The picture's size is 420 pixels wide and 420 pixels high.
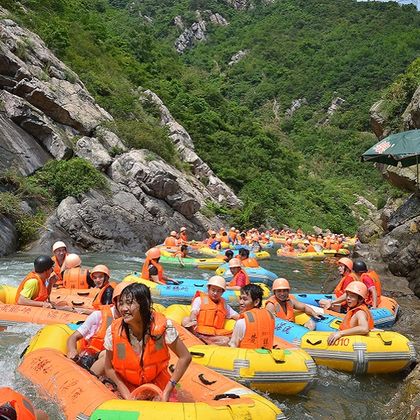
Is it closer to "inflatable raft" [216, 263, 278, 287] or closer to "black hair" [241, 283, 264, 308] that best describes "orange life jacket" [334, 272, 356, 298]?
"black hair" [241, 283, 264, 308]

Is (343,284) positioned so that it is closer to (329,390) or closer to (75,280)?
(329,390)

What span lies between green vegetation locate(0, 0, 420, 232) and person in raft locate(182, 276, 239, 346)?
38.9ft

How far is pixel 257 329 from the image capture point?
17.5 feet

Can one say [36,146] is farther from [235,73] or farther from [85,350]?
[235,73]

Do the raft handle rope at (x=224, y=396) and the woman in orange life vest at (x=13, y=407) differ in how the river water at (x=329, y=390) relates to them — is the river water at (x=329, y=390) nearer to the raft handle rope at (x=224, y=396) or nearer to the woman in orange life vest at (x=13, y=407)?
the raft handle rope at (x=224, y=396)

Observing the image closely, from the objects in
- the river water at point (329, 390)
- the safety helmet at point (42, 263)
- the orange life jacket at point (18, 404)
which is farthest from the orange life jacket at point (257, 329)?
the orange life jacket at point (18, 404)

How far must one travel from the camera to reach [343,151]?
62.2m

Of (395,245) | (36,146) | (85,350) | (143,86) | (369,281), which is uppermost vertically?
(143,86)

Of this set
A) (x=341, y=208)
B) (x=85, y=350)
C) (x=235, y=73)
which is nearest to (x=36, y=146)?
(x=85, y=350)

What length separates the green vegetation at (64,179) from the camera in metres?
16.8

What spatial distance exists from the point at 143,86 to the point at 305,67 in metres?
52.2

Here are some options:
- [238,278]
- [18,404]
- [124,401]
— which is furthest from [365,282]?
[18,404]

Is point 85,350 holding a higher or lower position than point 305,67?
lower

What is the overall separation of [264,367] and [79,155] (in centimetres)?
1552
